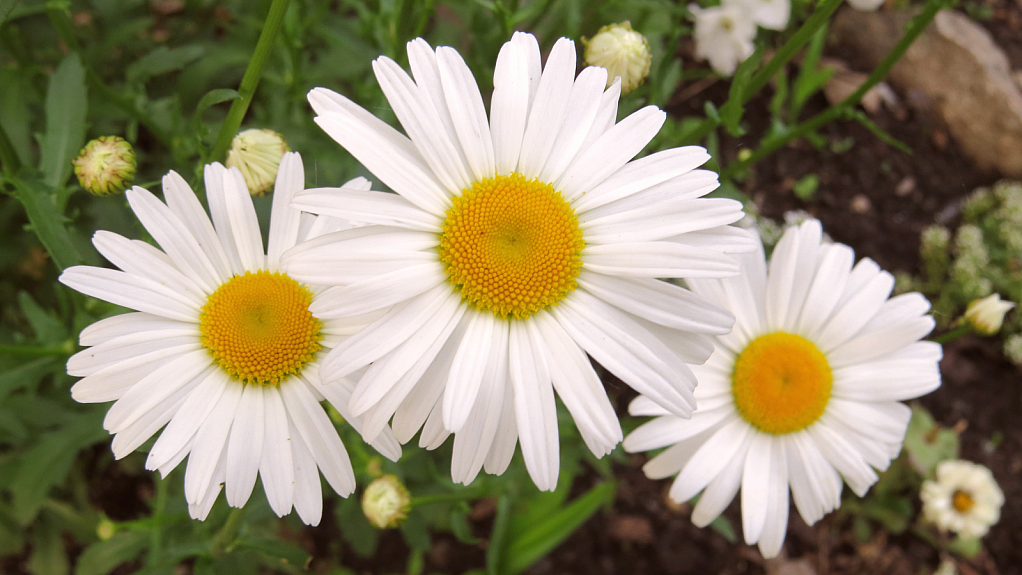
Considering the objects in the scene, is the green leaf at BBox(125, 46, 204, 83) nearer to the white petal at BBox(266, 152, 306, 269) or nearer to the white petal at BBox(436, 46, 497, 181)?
the white petal at BBox(266, 152, 306, 269)

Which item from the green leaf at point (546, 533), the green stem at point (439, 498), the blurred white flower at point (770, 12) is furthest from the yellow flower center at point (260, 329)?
the blurred white flower at point (770, 12)

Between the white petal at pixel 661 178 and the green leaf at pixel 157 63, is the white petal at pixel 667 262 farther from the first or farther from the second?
the green leaf at pixel 157 63

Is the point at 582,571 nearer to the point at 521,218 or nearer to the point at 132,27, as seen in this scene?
the point at 521,218

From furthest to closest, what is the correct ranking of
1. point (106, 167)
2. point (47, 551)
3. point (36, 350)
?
point (47, 551)
point (36, 350)
point (106, 167)

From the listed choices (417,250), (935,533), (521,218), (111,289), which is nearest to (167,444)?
(111,289)

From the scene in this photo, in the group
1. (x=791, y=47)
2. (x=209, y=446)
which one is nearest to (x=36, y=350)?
(x=209, y=446)

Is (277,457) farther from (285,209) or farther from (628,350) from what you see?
(628,350)

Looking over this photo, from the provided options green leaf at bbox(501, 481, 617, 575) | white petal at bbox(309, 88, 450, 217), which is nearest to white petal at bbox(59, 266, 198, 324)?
white petal at bbox(309, 88, 450, 217)
